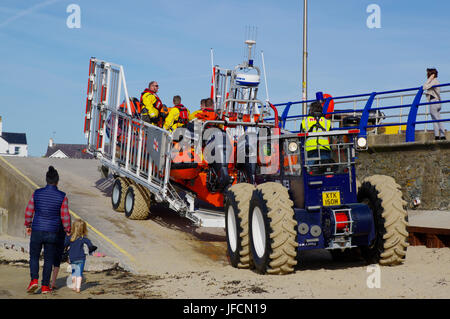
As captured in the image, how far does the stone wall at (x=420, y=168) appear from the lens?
41.4 feet

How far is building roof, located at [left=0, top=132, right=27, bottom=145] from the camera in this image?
3307 inches

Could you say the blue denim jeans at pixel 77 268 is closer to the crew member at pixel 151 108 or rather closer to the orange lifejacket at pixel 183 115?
the orange lifejacket at pixel 183 115

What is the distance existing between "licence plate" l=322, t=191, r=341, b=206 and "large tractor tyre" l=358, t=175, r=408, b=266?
56 centimetres

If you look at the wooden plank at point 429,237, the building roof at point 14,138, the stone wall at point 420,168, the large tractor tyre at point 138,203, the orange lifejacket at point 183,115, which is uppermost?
the building roof at point 14,138

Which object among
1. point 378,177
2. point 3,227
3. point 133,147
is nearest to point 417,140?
point 378,177

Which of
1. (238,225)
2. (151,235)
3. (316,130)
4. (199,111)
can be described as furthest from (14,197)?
(316,130)

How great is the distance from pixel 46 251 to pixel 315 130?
426 cm

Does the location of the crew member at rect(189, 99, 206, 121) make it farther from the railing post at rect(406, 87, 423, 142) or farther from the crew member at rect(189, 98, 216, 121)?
the railing post at rect(406, 87, 423, 142)

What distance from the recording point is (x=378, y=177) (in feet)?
29.6

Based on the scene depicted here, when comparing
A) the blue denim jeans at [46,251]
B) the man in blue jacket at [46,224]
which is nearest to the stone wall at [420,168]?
the man in blue jacket at [46,224]

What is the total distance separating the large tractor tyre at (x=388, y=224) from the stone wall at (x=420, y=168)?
4.39 meters

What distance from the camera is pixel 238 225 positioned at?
9.12 metres

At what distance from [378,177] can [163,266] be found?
381 cm
